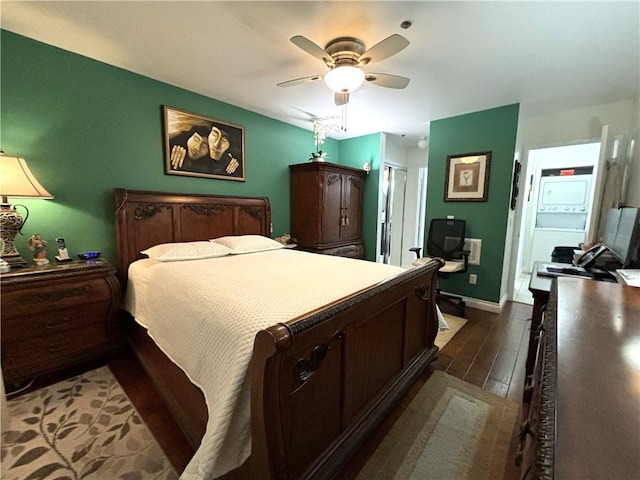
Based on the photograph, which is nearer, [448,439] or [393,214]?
[448,439]

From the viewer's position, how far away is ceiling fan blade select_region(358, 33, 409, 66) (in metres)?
1.58

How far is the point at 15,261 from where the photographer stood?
1889mm

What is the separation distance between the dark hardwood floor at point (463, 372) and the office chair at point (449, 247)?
32cm

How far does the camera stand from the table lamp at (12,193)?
175cm

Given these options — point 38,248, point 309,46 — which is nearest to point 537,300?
point 309,46

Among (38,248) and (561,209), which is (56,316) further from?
(561,209)

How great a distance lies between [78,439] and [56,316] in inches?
33.0

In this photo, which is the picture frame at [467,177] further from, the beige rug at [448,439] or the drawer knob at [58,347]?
the drawer knob at [58,347]

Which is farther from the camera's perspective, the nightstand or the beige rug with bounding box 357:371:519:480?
the nightstand

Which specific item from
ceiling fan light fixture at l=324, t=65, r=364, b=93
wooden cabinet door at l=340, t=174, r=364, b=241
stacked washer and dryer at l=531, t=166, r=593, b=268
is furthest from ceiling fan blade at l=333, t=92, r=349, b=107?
stacked washer and dryer at l=531, t=166, r=593, b=268

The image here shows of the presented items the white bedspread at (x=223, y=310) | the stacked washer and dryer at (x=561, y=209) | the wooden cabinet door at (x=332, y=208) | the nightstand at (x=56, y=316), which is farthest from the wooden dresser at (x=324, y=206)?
the stacked washer and dryer at (x=561, y=209)

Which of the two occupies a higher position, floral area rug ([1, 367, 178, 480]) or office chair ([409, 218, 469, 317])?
office chair ([409, 218, 469, 317])

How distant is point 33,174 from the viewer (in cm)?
204

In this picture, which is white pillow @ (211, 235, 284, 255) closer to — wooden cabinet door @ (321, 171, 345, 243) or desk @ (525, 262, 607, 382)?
wooden cabinet door @ (321, 171, 345, 243)
